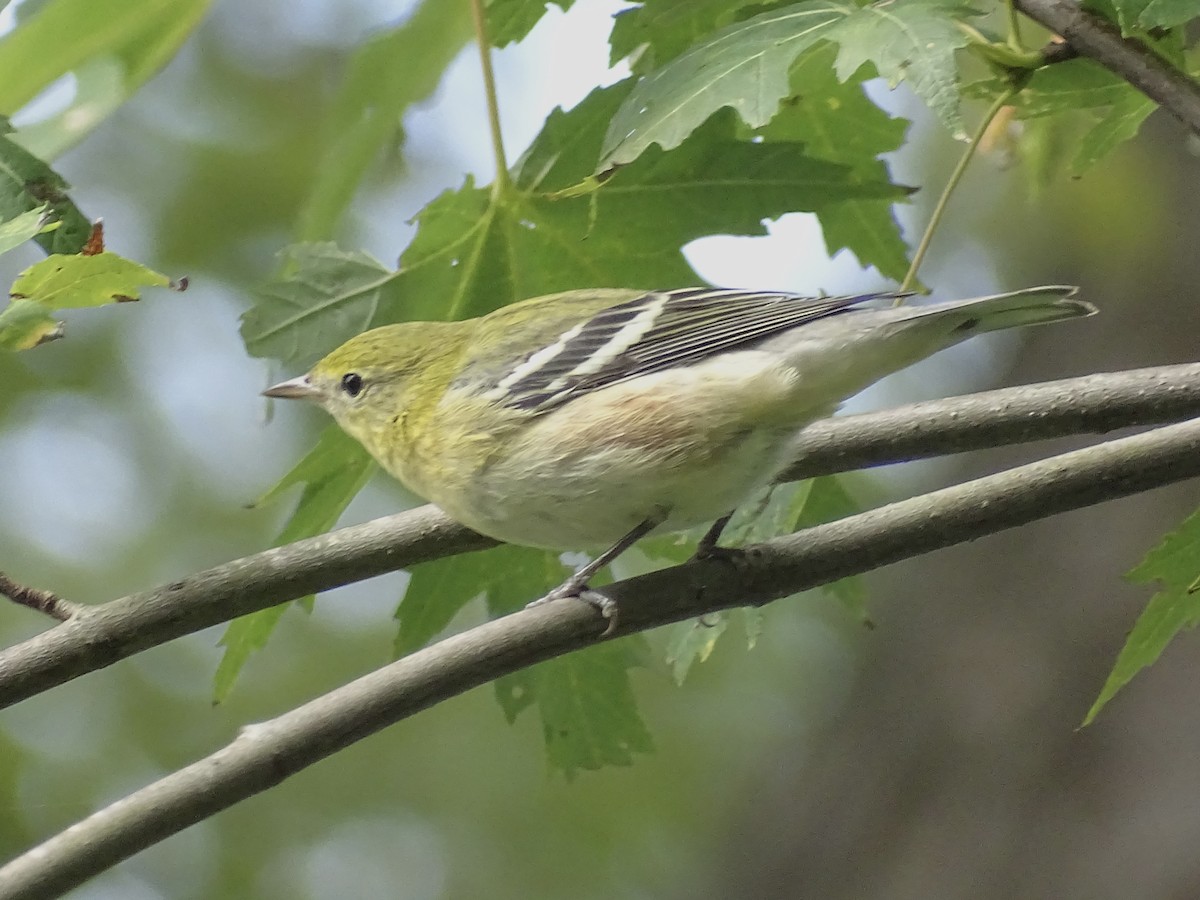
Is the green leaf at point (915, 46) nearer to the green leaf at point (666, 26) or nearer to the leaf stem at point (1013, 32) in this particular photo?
the leaf stem at point (1013, 32)

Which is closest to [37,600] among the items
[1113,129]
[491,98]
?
[491,98]

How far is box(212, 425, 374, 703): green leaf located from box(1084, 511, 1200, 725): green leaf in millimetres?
965

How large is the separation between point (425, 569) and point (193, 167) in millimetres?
→ 1921

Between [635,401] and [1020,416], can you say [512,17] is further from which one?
[1020,416]

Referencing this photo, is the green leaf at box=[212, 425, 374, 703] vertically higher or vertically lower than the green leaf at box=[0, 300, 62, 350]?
lower

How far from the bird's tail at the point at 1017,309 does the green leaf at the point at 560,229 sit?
16 cm

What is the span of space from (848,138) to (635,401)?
0.43m

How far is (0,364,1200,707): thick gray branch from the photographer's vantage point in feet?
3.53

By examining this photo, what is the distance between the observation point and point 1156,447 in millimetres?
1118

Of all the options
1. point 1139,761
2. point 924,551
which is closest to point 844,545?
point 924,551

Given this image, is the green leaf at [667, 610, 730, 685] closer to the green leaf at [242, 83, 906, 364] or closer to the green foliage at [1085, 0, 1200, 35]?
the green leaf at [242, 83, 906, 364]

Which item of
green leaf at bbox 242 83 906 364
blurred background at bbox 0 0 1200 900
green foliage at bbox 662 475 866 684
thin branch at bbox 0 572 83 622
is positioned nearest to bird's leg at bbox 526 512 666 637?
green foliage at bbox 662 475 866 684

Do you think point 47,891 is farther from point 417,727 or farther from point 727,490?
point 417,727

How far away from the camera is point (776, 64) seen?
1.14 meters
